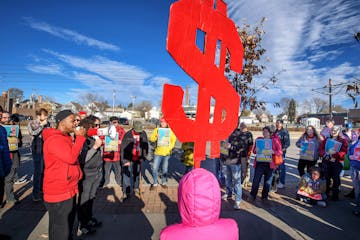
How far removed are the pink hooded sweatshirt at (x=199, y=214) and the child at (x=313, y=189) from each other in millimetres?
4097

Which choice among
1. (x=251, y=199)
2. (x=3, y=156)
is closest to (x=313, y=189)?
(x=251, y=199)

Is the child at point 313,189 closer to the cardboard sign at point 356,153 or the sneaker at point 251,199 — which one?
the cardboard sign at point 356,153

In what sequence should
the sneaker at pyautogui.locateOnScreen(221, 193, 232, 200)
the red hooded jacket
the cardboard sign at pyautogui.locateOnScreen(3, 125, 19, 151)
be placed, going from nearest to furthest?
the red hooded jacket → the cardboard sign at pyautogui.locateOnScreen(3, 125, 19, 151) → the sneaker at pyautogui.locateOnScreen(221, 193, 232, 200)

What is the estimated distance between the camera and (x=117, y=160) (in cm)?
492

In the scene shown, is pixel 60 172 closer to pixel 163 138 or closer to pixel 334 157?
pixel 163 138

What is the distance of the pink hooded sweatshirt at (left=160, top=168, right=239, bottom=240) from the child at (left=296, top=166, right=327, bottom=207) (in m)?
4.10

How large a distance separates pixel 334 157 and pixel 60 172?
572cm

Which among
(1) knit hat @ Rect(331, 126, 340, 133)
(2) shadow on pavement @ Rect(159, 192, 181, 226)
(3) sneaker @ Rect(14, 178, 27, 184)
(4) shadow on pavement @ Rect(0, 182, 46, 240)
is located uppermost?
(1) knit hat @ Rect(331, 126, 340, 133)

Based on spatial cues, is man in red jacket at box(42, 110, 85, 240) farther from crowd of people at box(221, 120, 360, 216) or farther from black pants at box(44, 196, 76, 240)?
crowd of people at box(221, 120, 360, 216)

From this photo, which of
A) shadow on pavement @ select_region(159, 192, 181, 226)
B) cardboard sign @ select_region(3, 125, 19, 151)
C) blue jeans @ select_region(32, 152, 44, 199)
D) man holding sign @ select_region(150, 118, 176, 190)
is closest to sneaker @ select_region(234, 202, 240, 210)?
shadow on pavement @ select_region(159, 192, 181, 226)

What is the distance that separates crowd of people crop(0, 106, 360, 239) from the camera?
2.28 metres

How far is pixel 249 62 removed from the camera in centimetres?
540

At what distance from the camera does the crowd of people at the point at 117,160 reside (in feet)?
7.47

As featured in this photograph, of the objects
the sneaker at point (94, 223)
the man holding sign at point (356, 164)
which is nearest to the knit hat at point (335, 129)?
the man holding sign at point (356, 164)
